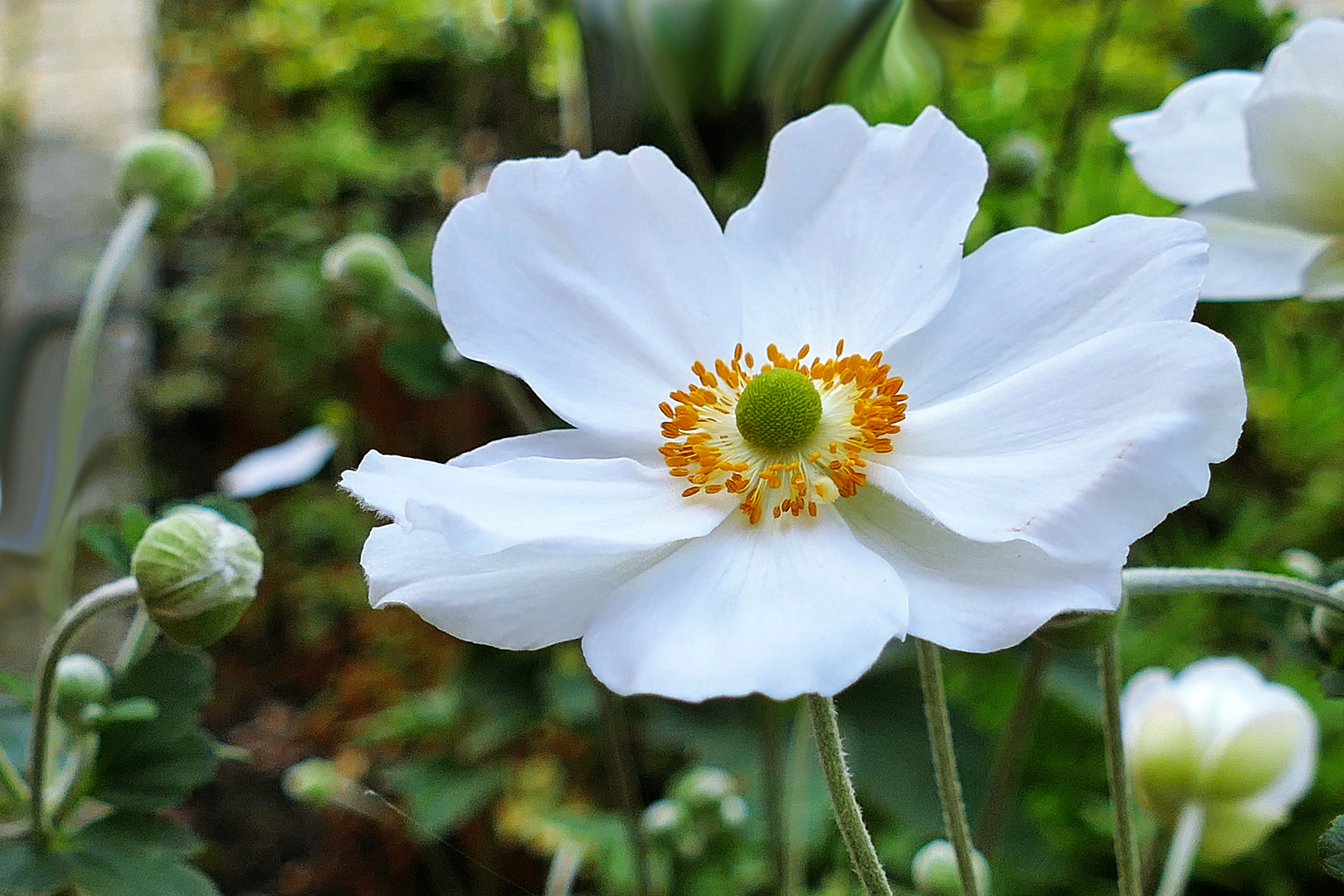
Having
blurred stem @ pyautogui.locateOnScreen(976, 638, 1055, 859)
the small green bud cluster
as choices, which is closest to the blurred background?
the small green bud cluster

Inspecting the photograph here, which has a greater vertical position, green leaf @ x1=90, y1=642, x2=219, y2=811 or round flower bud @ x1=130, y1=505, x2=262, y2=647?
round flower bud @ x1=130, y1=505, x2=262, y2=647

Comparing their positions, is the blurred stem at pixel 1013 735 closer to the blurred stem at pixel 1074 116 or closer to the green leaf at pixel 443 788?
the blurred stem at pixel 1074 116

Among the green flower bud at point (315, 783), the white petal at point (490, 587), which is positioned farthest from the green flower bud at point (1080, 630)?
the green flower bud at point (315, 783)

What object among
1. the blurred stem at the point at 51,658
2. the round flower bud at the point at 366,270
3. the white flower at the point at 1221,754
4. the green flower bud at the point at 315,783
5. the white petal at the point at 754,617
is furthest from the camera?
the green flower bud at the point at 315,783

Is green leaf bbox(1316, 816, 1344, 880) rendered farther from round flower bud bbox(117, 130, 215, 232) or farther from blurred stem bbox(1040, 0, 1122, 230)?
round flower bud bbox(117, 130, 215, 232)

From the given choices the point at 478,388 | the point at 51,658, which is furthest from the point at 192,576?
the point at 478,388

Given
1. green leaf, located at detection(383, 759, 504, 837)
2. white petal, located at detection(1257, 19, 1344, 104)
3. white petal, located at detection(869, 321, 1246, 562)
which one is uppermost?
white petal, located at detection(1257, 19, 1344, 104)
